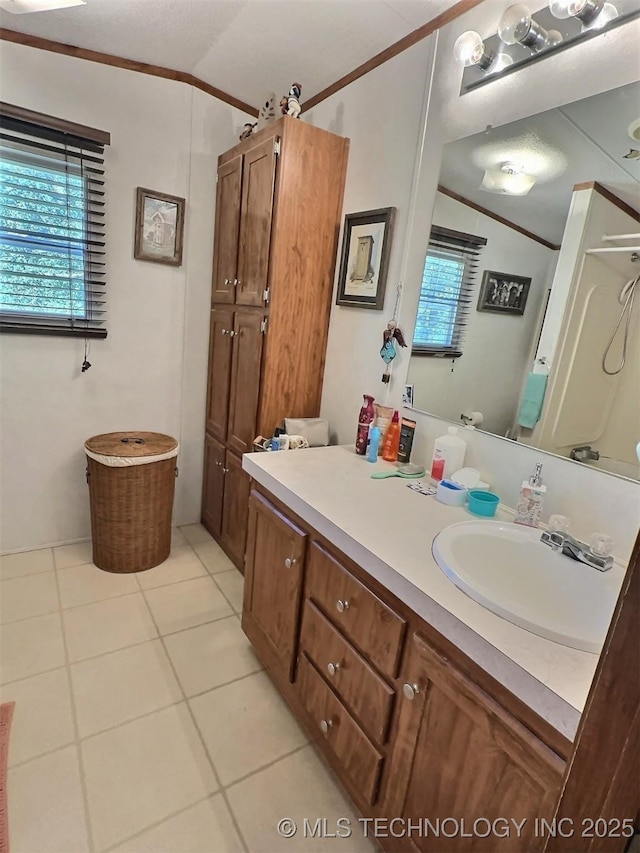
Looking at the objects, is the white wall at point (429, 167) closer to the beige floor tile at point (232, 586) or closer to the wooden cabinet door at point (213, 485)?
the wooden cabinet door at point (213, 485)

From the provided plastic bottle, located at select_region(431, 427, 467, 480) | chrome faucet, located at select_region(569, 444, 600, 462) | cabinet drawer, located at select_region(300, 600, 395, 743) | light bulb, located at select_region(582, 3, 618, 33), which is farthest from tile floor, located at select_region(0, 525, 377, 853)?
light bulb, located at select_region(582, 3, 618, 33)

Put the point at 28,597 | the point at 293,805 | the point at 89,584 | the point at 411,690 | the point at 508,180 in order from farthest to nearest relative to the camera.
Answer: the point at 89,584
the point at 28,597
the point at 508,180
the point at 293,805
the point at 411,690

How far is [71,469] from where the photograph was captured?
2.47 m

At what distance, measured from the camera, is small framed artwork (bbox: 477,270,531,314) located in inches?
55.8

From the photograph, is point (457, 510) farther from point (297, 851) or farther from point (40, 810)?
point (40, 810)

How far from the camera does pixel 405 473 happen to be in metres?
1.66

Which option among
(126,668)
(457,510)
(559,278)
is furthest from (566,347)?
(126,668)

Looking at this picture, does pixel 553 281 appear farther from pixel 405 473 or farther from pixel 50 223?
pixel 50 223

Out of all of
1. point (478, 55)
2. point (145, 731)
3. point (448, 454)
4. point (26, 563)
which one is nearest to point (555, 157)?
point (478, 55)

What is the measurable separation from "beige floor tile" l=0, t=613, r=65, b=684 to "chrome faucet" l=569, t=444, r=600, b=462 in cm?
202

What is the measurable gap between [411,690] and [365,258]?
167 centimetres

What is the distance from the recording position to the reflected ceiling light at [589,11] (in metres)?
1.16

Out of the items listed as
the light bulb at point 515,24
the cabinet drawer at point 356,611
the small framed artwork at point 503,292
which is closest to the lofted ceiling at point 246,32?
the light bulb at point 515,24

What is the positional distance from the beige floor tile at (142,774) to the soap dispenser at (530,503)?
4.13 ft
